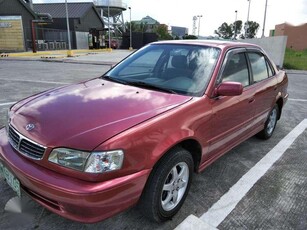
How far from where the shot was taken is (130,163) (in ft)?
7.16

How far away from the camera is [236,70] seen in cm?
359

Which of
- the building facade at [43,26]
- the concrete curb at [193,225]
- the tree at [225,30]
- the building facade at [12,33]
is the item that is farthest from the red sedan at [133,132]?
the tree at [225,30]

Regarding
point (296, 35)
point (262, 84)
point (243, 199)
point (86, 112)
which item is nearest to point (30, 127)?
point (86, 112)

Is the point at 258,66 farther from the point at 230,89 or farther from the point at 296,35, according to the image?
the point at 296,35

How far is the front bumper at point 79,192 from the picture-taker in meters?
2.04

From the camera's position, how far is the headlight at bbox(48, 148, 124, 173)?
6.89ft

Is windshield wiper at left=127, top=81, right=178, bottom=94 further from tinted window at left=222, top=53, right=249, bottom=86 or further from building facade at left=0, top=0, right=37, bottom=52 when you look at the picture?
building facade at left=0, top=0, right=37, bottom=52

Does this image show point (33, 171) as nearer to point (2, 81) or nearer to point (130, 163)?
point (130, 163)

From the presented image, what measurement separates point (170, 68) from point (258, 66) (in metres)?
1.51

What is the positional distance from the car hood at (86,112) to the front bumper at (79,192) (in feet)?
0.79

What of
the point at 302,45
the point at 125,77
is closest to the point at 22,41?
the point at 125,77

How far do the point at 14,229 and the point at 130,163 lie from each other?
48.1 inches

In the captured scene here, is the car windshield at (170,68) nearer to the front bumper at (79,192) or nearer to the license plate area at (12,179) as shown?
the front bumper at (79,192)

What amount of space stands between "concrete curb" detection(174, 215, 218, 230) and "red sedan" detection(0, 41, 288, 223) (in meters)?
0.14
